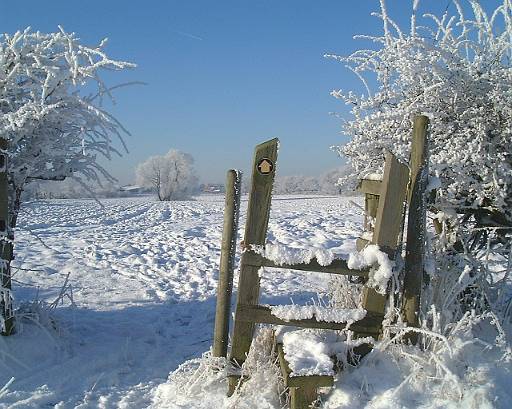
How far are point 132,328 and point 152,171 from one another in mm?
67537

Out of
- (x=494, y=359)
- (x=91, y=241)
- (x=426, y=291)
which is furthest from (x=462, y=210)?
(x=91, y=241)

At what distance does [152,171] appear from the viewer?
72.2 metres

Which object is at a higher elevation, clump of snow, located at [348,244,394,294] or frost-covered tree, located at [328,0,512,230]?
frost-covered tree, located at [328,0,512,230]

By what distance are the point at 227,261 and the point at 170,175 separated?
221ft

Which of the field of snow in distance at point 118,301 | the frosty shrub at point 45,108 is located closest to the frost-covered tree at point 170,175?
the field of snow in distance at point 118,301

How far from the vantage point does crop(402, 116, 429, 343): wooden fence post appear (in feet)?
12.2

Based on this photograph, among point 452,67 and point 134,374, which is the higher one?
point 452,67

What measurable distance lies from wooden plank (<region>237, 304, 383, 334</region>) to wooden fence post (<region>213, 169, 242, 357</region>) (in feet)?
1.71

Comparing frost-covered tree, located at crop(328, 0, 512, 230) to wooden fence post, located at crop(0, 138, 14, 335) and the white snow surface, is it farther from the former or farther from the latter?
wooden fence post, located at crop(0, 138, 14, 335)

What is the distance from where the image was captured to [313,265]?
12.0ft

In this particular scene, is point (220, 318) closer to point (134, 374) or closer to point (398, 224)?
point (134, 374)

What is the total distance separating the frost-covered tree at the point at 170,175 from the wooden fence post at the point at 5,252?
5982cm

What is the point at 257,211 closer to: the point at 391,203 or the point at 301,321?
the point at 301,321

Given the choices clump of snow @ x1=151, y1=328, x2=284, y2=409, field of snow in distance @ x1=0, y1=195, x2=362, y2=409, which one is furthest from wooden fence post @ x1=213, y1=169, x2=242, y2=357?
field of snow in distance @ x1=0, y1=195, x2=362, y2=409
